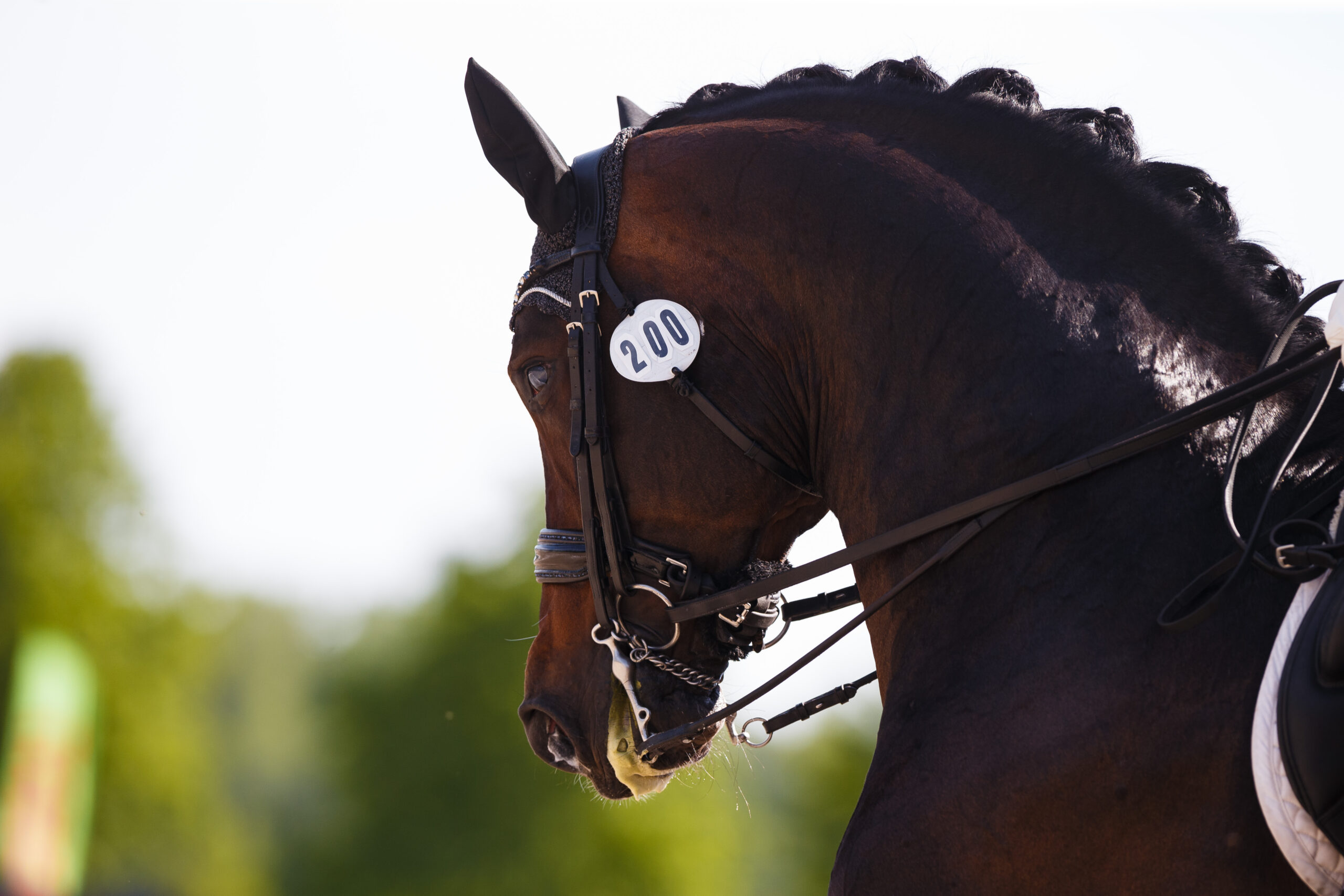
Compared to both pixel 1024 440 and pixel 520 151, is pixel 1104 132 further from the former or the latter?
pixel 520 151

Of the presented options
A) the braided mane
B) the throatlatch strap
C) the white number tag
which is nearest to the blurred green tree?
the white number tag

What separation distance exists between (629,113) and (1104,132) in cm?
195

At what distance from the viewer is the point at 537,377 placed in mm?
3635

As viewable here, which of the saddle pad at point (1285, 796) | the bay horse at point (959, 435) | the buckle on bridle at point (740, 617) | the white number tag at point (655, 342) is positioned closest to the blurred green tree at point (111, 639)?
the bay horse at point (959, 435)

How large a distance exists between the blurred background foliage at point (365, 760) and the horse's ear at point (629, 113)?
63.0 feet

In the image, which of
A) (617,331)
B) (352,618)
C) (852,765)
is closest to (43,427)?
(352,618)

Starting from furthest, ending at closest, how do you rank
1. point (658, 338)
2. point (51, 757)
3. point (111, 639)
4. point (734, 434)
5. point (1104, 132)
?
point (51, 757) < point (111, 639) < point (658, 338) < point (734, 434) < point (1104, 132)

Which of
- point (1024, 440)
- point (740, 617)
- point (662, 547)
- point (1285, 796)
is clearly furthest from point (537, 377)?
point (1285, 796)

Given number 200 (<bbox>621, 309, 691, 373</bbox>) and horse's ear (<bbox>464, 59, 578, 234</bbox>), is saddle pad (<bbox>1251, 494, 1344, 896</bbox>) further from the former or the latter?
horse's ear (<bbox>464, 59, 578, 234</bbox>)

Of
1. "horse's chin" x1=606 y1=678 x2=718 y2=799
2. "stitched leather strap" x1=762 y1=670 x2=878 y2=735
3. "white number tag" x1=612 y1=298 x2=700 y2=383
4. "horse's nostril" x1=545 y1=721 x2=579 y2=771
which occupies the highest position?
"white number tag" x1=612 y1=298 x2=700 y2=383

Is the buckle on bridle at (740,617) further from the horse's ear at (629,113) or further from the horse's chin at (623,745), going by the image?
the horse's ear at (629,113)

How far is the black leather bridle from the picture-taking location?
2676 mm

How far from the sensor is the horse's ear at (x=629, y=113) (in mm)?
4325

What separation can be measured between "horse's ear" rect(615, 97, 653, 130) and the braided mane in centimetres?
86
